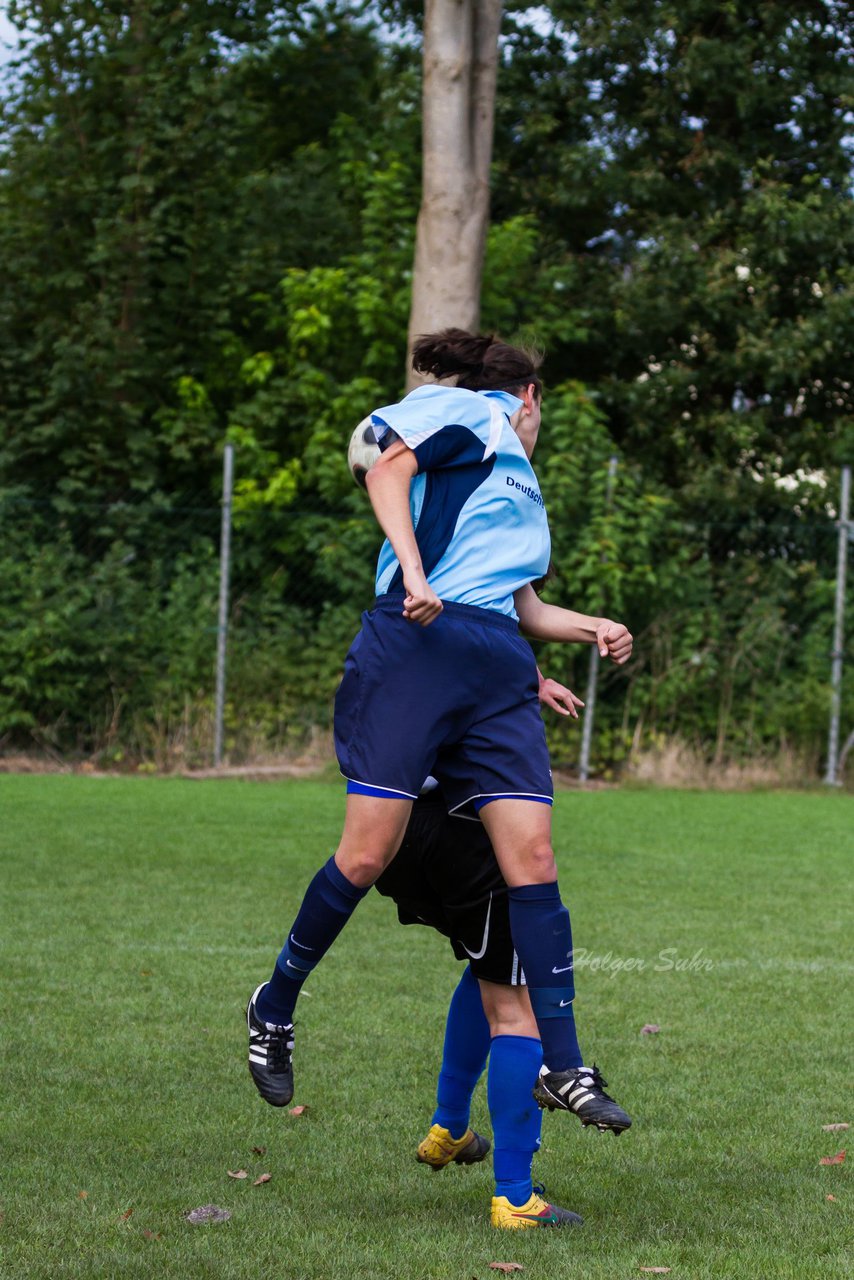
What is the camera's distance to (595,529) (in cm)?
1357

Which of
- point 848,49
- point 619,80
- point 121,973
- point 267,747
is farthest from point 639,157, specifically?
point 121,973

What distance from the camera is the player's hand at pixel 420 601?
11.0 ft

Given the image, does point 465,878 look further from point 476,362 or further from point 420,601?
point 476,362

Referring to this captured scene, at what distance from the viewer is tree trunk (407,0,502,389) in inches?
474

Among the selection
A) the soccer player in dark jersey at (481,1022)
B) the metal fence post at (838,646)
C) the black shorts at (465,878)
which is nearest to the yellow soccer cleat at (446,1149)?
the soccer player in dark jersey at (481,1022)

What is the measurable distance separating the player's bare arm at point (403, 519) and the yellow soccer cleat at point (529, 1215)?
1.23m

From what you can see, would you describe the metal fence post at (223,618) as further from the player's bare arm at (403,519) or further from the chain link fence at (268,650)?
the player's bare arm at (403,519)

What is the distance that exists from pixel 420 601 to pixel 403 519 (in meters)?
0.22

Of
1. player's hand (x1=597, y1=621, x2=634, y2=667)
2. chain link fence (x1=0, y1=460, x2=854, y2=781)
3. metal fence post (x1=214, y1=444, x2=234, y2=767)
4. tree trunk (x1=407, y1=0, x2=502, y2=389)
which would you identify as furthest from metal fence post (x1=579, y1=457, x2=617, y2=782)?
player's hand (x1=597, y1=621, x2=634, y2=667)

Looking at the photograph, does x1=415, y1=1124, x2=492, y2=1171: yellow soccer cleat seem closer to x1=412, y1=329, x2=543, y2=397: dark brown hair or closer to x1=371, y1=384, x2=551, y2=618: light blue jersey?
x1=371, y1=384, x2=551, y2=618: light blue jersey

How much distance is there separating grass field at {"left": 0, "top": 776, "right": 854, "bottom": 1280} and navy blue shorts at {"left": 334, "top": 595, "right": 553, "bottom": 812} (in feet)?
3.02

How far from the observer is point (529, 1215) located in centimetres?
335

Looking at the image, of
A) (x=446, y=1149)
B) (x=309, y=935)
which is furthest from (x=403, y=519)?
(x=446, y=1149)

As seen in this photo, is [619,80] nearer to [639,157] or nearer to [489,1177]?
[639,157]
